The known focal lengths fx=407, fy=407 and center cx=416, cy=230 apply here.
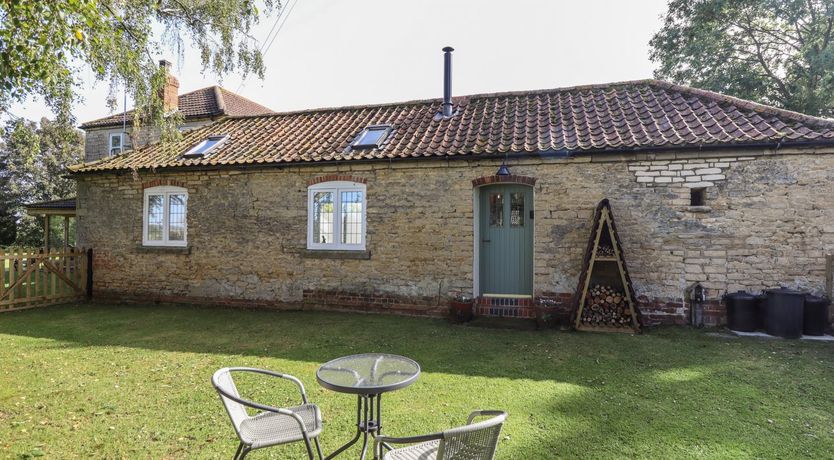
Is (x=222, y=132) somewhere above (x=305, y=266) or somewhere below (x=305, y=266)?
above

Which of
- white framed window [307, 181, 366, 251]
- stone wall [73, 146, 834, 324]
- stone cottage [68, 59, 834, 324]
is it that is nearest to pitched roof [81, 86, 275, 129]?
stone cottage [68, 59, 834, 324]

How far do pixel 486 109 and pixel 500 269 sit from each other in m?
4.57

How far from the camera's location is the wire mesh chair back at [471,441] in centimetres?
209

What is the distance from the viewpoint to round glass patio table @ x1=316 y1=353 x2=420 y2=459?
2.83 metres

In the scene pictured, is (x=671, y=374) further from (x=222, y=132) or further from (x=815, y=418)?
(x=222, y=132)

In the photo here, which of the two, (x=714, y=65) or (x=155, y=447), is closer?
(x=155, y=447)

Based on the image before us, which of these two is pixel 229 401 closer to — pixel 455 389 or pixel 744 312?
pixel 455 389

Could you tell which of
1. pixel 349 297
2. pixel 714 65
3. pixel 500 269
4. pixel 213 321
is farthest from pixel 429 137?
pixel 714 65

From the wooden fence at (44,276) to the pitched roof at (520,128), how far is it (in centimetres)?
244

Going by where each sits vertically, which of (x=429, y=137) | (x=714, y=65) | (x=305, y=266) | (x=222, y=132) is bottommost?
(x=305, y=266)

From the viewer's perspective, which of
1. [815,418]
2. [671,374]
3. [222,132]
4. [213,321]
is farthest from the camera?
[222,132]

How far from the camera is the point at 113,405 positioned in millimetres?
4402

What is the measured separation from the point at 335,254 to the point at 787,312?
8.57m

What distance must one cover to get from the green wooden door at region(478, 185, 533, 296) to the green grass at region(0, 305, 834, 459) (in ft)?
5.01
